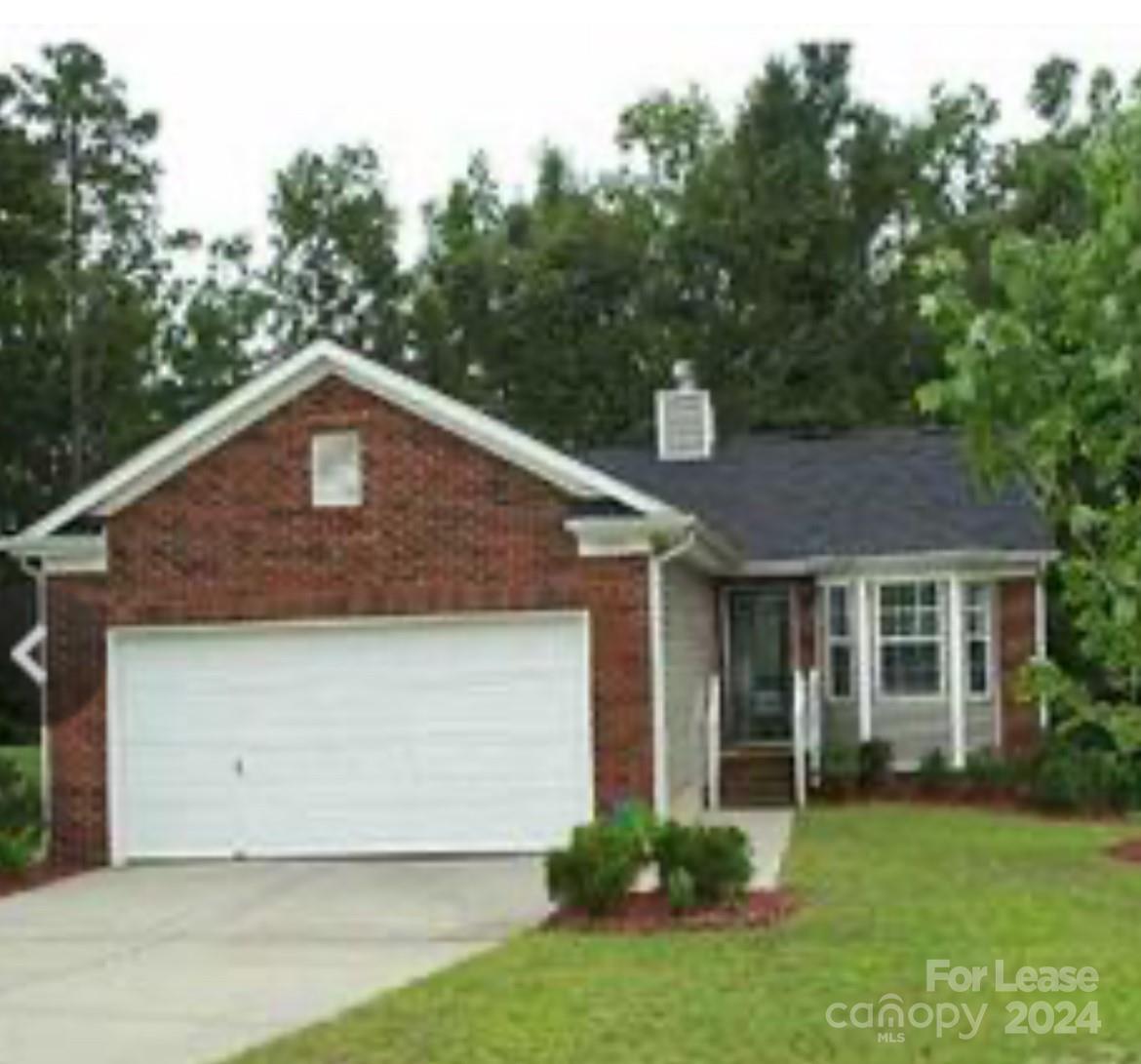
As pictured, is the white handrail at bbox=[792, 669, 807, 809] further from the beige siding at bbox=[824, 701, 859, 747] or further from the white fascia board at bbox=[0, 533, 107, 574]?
the white fascia board at bbox=[0, 533, 107, 574]

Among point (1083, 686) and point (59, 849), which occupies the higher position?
point (1083, 686)

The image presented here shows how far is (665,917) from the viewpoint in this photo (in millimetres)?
15773

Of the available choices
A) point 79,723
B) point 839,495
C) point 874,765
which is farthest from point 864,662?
point 79,723

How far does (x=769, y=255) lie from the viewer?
49.6 meters

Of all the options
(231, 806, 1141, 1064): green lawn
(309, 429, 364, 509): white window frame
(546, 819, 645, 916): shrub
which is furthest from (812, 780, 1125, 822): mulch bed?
(546, 819, 645, 916): shrub

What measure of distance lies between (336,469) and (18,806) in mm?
4252

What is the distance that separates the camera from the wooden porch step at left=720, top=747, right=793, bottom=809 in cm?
2648

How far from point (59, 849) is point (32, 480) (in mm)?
32871

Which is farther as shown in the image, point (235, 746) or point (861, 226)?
point (861, 226)

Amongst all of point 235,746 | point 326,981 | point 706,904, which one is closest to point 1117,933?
point 706,904

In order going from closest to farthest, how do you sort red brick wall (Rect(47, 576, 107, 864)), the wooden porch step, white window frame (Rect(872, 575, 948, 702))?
red brick wall (Rect(47, 576, 107, 864)) → the wooden porch step → white window frame (Rect(872, 575, 948, 702))

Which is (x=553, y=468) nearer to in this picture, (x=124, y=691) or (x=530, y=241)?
(x=124, y=691)

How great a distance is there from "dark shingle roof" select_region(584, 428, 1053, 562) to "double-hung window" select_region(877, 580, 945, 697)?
0.59 m

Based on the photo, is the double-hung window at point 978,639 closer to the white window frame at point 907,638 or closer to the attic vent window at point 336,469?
the white window frame at point 907,638
